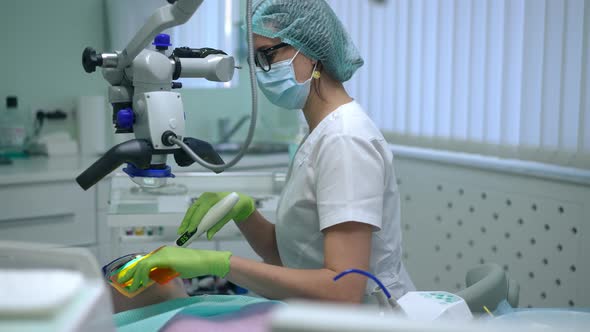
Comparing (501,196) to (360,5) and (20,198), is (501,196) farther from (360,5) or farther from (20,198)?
(20,198)

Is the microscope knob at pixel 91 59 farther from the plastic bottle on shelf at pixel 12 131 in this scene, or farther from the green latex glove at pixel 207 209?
the plastic bottle on shelf at pixel 12 131

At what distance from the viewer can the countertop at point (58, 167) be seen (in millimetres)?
2490

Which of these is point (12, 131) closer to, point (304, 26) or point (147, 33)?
point (304, 26)

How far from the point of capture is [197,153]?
3.97 feet

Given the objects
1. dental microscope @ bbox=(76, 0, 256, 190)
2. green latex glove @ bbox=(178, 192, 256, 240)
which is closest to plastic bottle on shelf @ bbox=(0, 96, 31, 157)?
green latex glove @ bbox=(178, 192, 256, 240)

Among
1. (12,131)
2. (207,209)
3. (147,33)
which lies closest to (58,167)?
(12,131)

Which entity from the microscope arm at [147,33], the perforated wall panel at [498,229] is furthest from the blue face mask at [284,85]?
the perforated wall panel at [498,229]

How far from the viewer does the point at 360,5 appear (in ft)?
9.88

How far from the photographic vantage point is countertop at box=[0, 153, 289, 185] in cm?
249

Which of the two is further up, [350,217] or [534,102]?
[534,102]

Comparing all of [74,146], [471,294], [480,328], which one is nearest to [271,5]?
[471,294]

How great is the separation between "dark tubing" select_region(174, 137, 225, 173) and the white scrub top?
250mm

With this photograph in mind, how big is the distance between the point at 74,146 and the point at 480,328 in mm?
2728

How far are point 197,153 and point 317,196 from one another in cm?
29
